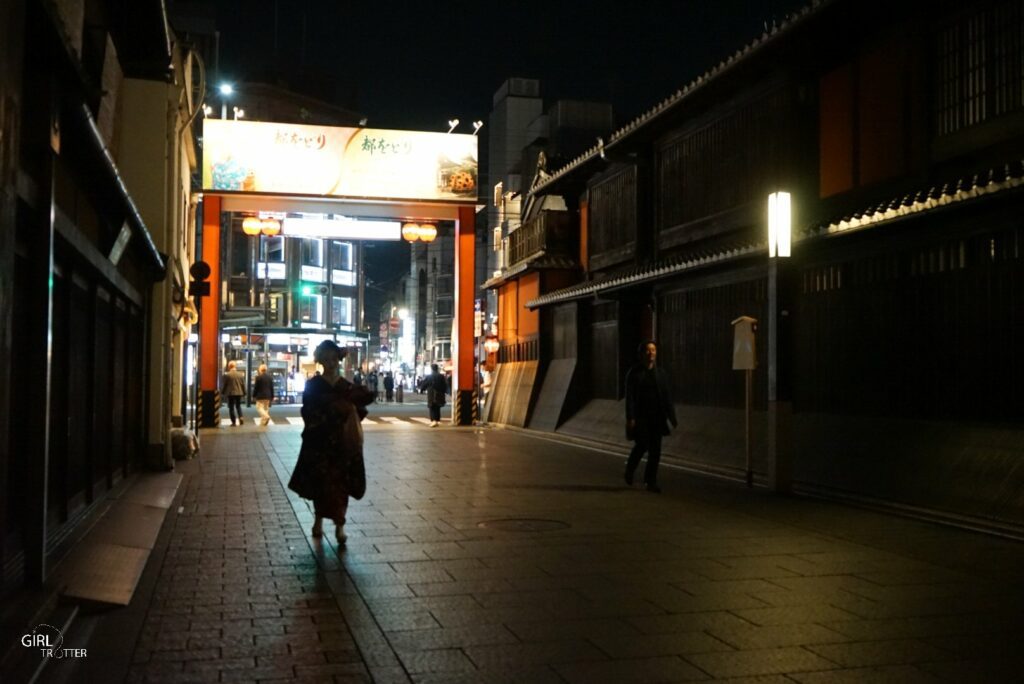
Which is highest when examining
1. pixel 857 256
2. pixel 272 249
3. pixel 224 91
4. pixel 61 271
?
pixel 272 249

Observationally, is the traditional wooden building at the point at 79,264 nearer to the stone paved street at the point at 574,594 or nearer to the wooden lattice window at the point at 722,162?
the stone paved street at the point at 574,594

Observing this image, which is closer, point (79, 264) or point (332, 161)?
point (79, 264)

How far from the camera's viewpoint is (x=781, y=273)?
40.9 ft

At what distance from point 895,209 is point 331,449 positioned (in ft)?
23.8

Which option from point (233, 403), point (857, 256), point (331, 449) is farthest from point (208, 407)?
point (857, 256)

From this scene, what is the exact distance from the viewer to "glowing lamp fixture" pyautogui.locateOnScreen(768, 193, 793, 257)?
12.4 m

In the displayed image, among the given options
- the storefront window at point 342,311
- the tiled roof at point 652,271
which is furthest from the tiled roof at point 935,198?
the storefront window at point 342,311

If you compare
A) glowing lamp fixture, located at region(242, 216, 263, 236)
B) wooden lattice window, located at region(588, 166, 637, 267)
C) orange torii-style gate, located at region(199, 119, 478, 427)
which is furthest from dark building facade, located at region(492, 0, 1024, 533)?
glowing lamp fixture, located at region(242, 216, 263, 236)

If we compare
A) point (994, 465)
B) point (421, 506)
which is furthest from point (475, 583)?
point (994, 465)

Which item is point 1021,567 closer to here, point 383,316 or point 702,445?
point 702,445

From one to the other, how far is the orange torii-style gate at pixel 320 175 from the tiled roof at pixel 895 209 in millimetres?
11417

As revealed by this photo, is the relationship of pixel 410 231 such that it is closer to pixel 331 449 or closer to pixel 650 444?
pixel 650 444

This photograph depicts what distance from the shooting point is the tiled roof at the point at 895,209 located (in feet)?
31.7

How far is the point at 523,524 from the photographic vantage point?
10.3 metres
